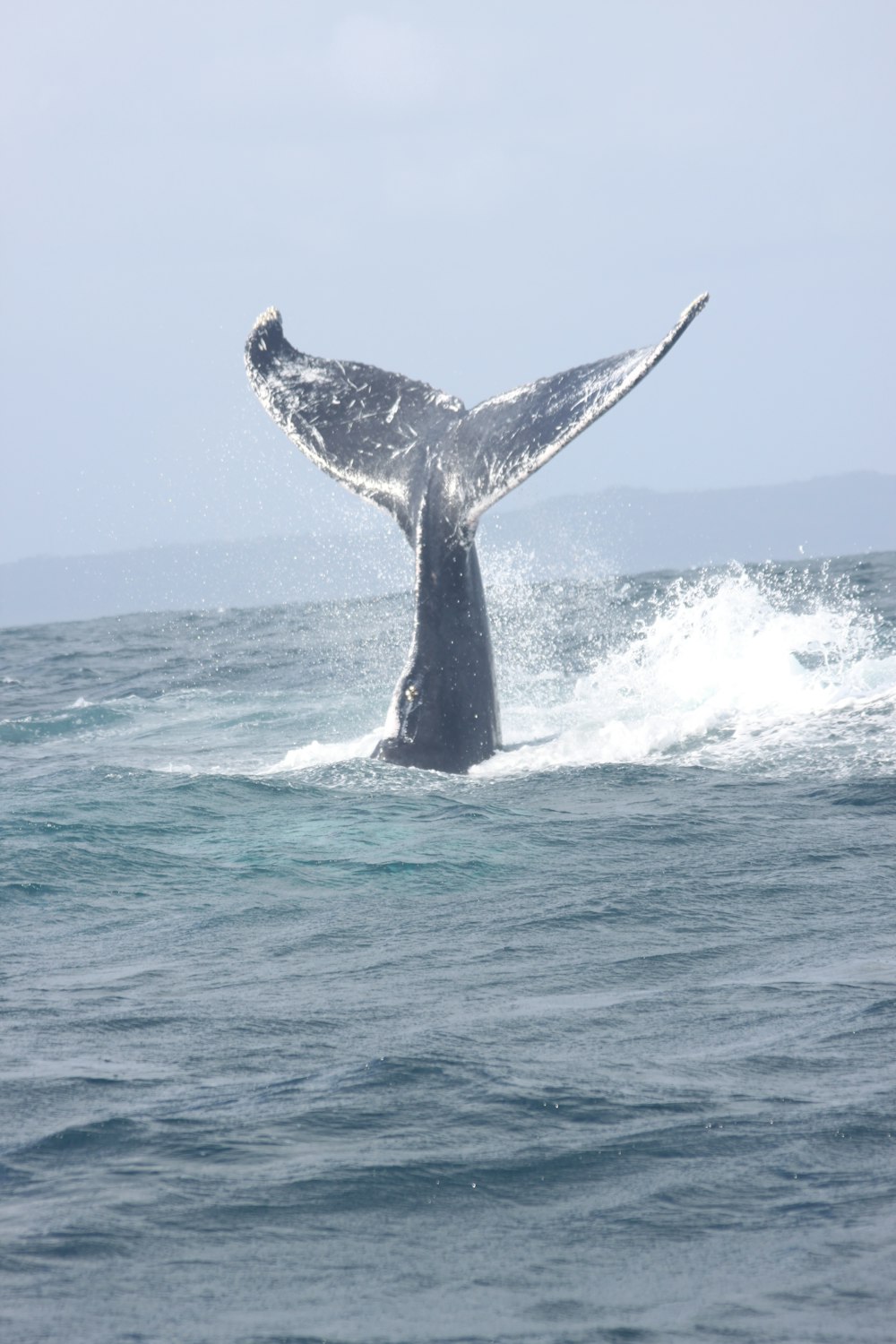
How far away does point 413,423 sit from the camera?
1037 cm

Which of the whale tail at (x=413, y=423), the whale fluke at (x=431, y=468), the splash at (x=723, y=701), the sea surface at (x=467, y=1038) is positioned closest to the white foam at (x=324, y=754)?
the sea surface at (x=467, y=1038)

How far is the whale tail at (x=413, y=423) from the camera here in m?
8.91

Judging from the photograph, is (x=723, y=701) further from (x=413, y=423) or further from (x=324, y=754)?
(x=413, y=423)

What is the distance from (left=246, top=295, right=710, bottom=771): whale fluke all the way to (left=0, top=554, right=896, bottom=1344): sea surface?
0.48 metres

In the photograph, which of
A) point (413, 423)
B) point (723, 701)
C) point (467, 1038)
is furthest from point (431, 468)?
point (467, 1038)

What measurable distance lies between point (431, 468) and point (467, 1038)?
17.9 ft

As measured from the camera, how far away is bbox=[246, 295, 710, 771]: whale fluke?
9336mm

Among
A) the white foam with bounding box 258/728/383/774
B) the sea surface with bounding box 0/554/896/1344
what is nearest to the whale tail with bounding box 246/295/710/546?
the sea surface with bounding box 0/554/896/1344

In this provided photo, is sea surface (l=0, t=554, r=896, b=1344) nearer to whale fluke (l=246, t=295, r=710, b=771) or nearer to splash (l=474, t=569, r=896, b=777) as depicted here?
splash (l=474, t=569, r=896, b=777)

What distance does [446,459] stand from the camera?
9.81m

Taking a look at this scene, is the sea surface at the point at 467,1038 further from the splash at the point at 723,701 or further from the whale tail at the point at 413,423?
the whale tail at the point at 413,423

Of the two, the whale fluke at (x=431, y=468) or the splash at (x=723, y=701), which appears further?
the splash at (x=723, y=701)

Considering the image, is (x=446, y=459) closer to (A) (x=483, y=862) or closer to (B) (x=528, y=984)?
(A) (x=483, y=862)

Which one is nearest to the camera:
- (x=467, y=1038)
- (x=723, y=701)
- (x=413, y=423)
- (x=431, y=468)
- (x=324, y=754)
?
(x=467, y=1038)
